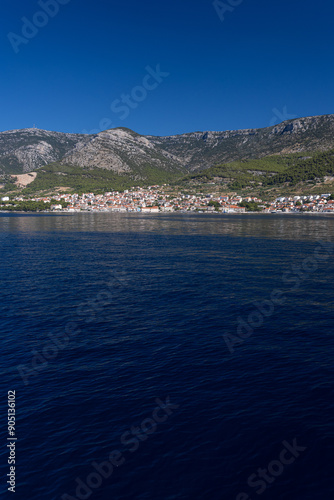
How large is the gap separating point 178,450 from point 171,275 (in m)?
37.7

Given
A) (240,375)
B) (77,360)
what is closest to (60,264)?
(77,360)

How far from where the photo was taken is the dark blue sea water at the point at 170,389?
14766 millimetres

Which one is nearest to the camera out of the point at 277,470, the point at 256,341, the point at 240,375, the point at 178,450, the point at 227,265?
the point at 277,470

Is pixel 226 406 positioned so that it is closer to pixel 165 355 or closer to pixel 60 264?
pixel 165 355

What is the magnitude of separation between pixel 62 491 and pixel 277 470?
923cm

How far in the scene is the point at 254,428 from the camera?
17703mm

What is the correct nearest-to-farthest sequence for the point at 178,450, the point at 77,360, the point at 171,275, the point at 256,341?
1. the point at 178,450
2. the point at 77,360
3. the point at 256,341
4. the point at 171,275

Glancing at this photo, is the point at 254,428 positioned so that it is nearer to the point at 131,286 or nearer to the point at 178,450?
the point at 178,450

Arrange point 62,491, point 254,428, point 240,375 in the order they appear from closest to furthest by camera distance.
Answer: point 62,491, point 254,428, point 240,375

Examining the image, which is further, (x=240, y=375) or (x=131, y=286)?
(x=131, y=286)

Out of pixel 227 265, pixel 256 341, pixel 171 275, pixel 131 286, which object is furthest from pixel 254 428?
pixel 227 265

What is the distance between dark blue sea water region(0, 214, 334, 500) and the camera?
14766mm

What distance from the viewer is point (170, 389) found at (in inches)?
841

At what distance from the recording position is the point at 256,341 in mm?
28984
